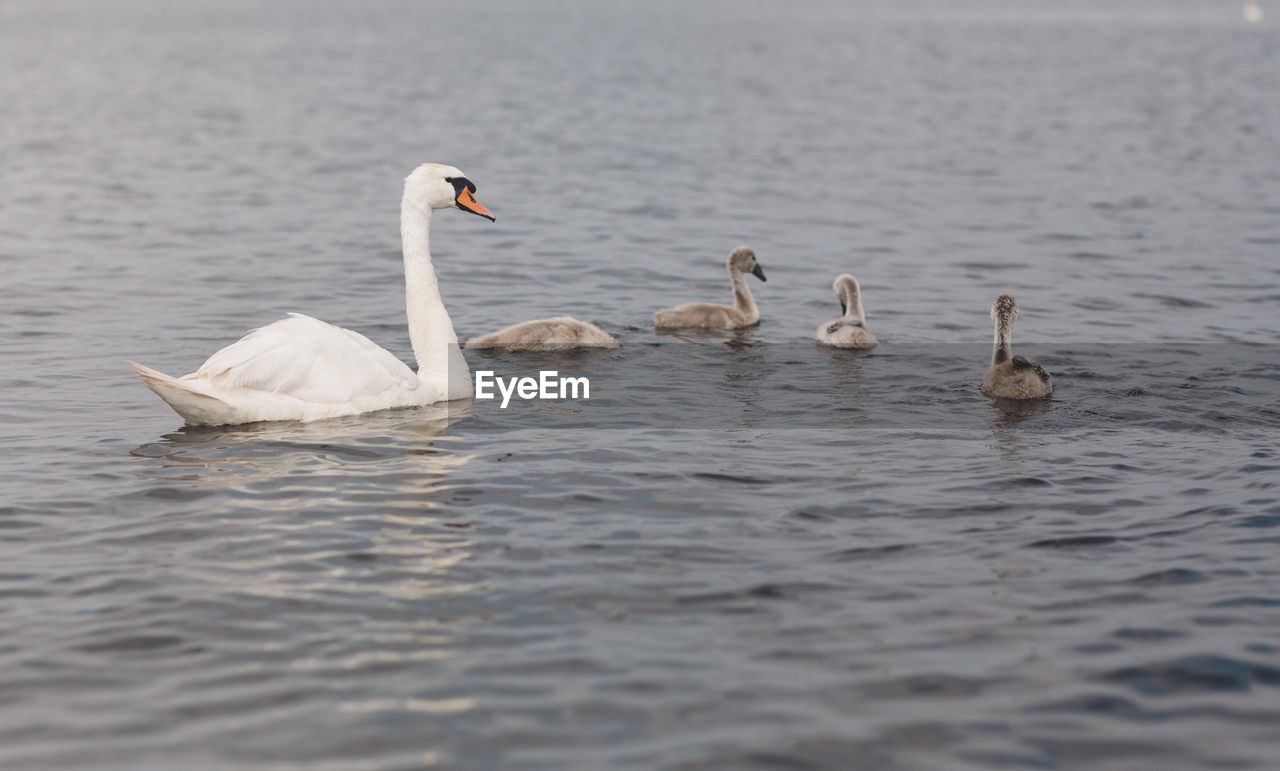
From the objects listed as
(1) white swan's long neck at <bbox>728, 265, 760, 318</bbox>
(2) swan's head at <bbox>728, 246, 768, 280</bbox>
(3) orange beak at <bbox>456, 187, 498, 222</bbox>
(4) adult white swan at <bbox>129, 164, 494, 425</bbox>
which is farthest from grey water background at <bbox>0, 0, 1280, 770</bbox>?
(3) orange beak at <bbox>456, 187, 498, 222</bbox>

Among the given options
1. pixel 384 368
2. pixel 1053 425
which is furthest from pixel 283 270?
pixel 1053 425

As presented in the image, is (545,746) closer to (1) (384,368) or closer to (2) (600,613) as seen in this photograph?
(2) (600,613)

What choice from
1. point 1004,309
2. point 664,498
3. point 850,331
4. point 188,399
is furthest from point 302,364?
point 1004,309

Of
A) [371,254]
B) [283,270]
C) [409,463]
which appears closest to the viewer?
[409,463]

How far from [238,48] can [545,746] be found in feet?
237

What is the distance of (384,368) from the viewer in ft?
35.4

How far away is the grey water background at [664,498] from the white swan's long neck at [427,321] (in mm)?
363

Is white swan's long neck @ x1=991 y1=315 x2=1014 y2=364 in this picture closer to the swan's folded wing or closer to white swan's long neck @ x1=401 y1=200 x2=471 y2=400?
white swan's long neck @ x1=401 y1=200 x2=471 y2=400

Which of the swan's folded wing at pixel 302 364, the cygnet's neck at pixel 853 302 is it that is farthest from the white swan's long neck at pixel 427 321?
the cygnet's neck at pixel 853 302

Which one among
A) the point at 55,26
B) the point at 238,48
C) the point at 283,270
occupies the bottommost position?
the point at 283,270

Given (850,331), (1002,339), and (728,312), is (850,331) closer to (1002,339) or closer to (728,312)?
(728,312)

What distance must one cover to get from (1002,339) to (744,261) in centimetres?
432

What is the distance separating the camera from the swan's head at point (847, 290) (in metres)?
14.2

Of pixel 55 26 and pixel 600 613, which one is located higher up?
pixel 55 26
